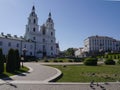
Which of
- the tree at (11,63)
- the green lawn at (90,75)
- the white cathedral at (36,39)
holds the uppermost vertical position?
the white cathedral at (36,39)

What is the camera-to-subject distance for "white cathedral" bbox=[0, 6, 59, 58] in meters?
70.5

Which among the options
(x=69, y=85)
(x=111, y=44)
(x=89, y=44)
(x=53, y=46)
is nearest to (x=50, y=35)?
(x=53, y=46)

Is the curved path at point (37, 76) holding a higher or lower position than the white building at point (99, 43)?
lower

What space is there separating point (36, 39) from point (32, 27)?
5.11 meters

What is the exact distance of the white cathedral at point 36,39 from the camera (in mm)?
70500

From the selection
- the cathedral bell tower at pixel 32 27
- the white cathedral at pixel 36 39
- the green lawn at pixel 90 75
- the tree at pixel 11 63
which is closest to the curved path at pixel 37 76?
the green lawn at pixel 90 75

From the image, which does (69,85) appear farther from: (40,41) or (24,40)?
(40,41)

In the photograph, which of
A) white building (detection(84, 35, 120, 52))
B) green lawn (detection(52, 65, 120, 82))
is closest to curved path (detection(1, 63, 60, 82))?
green lawn (detection(52, 65, 120, 82))

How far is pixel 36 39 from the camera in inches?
3081

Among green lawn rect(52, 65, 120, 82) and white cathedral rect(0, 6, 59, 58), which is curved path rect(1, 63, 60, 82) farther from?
white cathedral rect(0, 6, 59, 58)

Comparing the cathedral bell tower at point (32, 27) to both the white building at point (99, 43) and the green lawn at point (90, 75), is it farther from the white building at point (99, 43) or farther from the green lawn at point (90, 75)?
the green lawn at point (90, 75)

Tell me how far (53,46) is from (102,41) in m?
53.5

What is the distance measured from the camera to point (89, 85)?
10750 mm

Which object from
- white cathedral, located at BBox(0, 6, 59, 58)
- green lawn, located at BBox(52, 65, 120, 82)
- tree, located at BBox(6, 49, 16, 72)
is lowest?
green lawn, located at BBox(52, 65, 120, 82)
